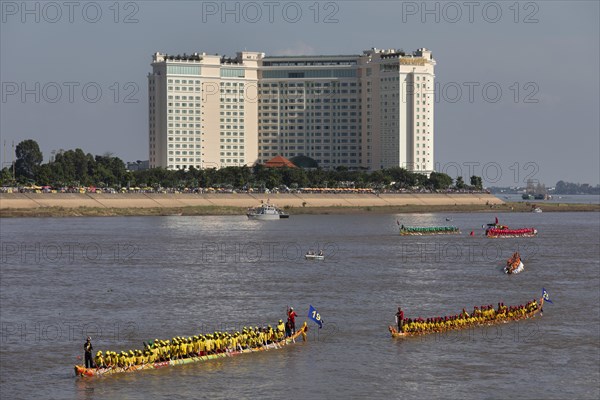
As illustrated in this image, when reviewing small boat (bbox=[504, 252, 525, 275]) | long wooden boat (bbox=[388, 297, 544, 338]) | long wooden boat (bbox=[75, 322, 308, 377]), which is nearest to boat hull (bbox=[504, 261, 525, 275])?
small boat (bbox=[504, 252, 525, 275])

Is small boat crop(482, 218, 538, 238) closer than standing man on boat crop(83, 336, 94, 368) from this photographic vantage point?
No

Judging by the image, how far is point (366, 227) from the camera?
193 m

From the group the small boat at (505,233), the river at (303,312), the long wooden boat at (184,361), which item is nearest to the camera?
the river at (303,312)

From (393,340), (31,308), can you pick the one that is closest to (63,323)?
(31,308)

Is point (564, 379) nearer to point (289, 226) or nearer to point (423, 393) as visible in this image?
point (423, 393)

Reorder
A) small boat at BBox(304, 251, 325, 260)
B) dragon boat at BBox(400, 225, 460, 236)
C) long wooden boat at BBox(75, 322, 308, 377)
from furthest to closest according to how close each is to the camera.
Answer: dragon boat at BBox(400, 225, 460, 236) → small boat at BBox(304, 251, 325, 260) → long wooden boat at BBox(75, 322, 308, 377)

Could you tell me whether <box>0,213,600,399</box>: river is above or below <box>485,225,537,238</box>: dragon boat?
below

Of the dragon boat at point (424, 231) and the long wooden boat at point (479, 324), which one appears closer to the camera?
the long wooden boat at point (479, 324)

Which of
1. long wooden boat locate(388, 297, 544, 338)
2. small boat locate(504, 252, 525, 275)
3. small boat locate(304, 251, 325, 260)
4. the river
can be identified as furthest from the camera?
small boat locate(304, 251, 325, 260)

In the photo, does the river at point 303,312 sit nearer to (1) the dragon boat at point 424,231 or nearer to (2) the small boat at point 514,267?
(2) the small boat at point 514,267

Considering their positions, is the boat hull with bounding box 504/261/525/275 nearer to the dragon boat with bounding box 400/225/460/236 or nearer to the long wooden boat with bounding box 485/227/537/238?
the long wooden boat with bounding box 485/227/537/238

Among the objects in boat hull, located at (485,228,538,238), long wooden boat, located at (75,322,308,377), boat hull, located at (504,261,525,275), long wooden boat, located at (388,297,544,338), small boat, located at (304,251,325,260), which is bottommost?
long wooden boat, located at (75,322,308,377)

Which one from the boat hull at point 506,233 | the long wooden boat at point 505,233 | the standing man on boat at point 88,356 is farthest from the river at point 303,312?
the long wooden boat at point 505,233

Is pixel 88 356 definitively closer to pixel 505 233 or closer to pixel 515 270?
pixel 515 270
